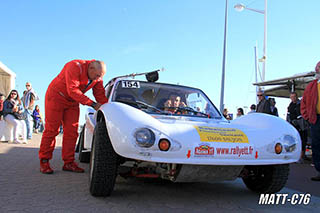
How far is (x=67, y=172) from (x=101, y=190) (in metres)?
1.64

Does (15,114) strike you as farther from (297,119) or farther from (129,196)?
(297,119)

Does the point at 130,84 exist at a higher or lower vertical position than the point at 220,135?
higher

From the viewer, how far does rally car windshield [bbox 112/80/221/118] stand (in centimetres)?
347

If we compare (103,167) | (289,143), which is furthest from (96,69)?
(289,143)

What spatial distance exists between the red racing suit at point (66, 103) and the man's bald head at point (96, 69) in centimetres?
9

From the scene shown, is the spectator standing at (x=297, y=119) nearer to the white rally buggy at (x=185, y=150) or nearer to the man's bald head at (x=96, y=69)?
the white rally buggy at (x=185, y=150)

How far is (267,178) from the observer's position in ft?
9.82

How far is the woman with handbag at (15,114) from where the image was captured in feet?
25.8

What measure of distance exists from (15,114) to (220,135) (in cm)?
723

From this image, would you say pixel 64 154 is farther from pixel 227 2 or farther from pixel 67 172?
pixel 227 2

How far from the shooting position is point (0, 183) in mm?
3117

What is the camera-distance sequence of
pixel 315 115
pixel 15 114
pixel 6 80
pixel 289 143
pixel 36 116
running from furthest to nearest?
1. pixel 36 116
2. pixel 6 80
3. pixel 15 114
4. pixel 315 115
5. pixel 289 143

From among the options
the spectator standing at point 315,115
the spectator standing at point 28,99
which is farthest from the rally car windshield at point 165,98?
the spectator standing at point 28,99

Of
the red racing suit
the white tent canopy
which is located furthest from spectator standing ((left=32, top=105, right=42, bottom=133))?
the red racing suit
